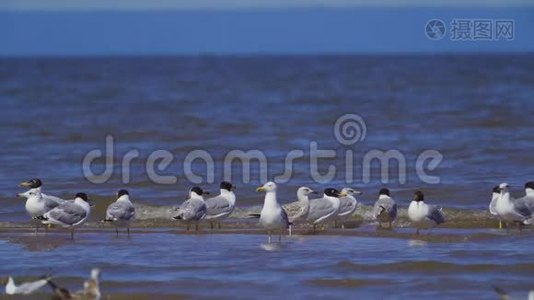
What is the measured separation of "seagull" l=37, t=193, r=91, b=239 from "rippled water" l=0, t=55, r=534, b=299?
8.7 inches

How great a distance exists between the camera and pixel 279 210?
14422 mm

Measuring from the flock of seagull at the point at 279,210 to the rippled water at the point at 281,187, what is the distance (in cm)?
26

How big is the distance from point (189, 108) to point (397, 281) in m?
29.7

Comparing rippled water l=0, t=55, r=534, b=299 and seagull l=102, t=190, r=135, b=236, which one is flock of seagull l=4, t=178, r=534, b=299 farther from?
rippled water l=0, t=55, r=534, b=299

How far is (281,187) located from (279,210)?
4.91 m

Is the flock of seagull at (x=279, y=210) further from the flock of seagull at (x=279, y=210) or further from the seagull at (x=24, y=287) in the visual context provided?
the seagull at (x=24, y=287)

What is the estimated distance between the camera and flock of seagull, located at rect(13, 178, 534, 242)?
583 inches

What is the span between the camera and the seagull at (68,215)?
14898 mm

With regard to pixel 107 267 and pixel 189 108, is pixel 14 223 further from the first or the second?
pixel 189 108

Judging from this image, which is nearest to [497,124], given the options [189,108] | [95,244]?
[189,108]

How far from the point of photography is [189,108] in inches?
1606

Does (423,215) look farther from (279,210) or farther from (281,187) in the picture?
(281,187)

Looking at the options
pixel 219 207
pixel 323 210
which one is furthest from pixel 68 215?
pixel 323 210

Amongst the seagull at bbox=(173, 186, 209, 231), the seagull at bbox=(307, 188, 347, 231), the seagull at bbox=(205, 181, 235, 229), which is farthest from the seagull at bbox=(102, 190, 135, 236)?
the seagull at bbox=(307, 188, 347, 231)
